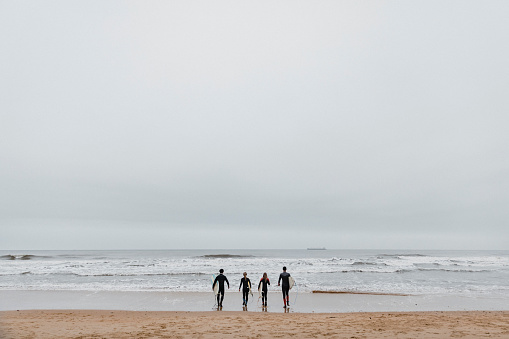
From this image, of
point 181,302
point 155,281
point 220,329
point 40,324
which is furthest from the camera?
point 155,281

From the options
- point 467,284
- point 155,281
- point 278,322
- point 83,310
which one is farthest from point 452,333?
point 155,281

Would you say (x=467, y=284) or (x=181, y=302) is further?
(x=467, y=284)

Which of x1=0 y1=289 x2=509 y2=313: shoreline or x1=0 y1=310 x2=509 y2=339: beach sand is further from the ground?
x1=0 y1=310 x2=509 y2=339: beach sand

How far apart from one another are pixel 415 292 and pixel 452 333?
11842mm

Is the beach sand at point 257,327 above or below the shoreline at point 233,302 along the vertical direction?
above

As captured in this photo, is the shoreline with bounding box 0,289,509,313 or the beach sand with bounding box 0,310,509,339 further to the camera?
the shoreline with bounding box 0,289,509,313

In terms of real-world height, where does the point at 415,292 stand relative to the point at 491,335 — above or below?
below

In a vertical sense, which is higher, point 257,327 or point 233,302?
point 257,327

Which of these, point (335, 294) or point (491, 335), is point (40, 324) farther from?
point (335, 294)

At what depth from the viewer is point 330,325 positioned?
368 inches

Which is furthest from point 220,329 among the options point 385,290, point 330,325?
point 385,290

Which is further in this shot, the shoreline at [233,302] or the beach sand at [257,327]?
the shoreline at [233,302]

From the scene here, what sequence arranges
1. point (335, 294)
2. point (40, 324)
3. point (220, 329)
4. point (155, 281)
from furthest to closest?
1. point (155, 281)
2. point (335, 294)
3. point (40, 324)
4. point (220, 329)

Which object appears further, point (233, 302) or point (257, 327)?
point (233, 302)
